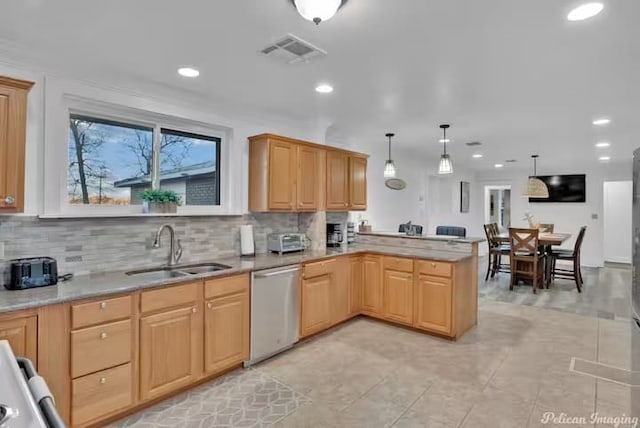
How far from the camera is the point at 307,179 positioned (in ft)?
13.4

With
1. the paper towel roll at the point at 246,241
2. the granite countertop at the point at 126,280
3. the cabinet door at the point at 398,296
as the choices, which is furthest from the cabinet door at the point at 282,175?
the cabinet door at the point at 398,296

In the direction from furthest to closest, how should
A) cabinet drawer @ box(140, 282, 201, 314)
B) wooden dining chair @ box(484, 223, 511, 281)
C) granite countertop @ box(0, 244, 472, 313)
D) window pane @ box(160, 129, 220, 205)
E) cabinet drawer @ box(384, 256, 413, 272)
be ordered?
wooden dining chair @ box(484, 223, 511, 281) → cabinet drawer @ box(384, 256, 413, 272) → window pane @ box(160, 129, 220, 205) → cabinet drawer @ box(140, 282, 201, 314) → granite countertop @ box(0, 244, 472, 313)

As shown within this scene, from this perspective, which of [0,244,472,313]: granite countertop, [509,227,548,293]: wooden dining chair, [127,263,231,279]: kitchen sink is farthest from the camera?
[509,227,548,293]: wooden dining chair

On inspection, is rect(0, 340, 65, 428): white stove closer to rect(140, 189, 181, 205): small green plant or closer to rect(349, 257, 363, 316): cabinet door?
rect(140, 189, 181, 205): small green plant

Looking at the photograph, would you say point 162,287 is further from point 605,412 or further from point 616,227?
point 616,227

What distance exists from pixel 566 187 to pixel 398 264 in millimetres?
6929

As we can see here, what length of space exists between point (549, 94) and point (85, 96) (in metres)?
3.94

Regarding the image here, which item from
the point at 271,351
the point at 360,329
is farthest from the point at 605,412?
the point at 271,351

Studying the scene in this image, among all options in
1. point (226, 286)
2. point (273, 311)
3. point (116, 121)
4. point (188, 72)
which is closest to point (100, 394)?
point (226, 286)

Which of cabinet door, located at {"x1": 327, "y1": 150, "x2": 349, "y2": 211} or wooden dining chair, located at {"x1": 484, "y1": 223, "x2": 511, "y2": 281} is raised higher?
cabinet door, located at {"x1": 327, "y1": 150, "x2": 349, "y2": 211}

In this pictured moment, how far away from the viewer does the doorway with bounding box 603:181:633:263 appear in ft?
29.0

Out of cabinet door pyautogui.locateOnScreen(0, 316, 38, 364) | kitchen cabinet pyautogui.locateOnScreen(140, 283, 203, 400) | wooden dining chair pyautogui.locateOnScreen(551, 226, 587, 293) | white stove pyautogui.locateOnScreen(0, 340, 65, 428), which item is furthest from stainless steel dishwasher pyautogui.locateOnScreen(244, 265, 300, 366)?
wooden dining chair pyautogui.locateOnScreen(551, 226, 587, 293)

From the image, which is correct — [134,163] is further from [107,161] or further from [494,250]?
[494,250]

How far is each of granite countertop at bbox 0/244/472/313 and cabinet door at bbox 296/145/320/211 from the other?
560 millimetres
